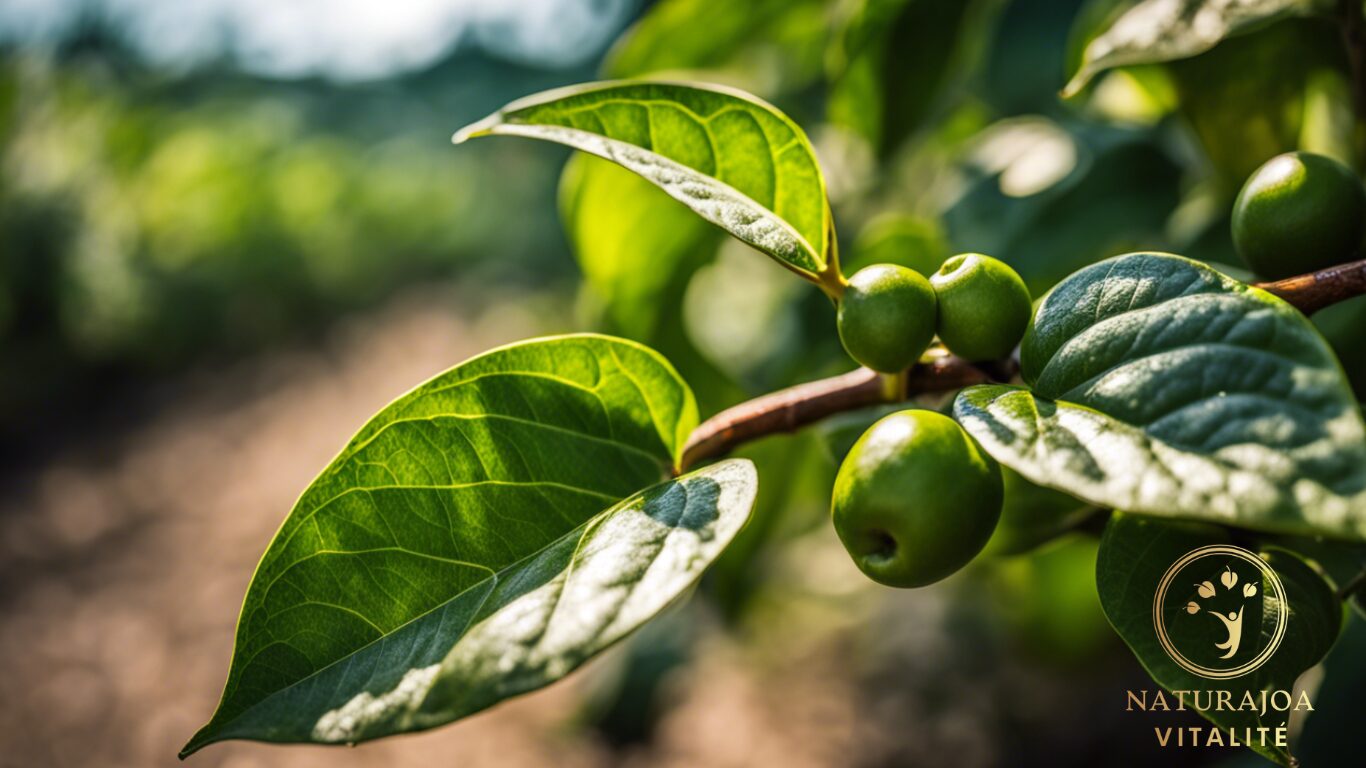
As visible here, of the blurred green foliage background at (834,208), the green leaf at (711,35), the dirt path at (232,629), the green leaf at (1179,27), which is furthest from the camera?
the dirt path at (232,629)

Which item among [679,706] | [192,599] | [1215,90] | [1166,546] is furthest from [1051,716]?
[192,599]

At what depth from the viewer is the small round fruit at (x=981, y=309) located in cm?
43

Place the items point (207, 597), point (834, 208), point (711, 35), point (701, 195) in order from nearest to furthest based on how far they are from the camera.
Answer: point (701, 195), point (711, 35), point (834, 208), point (207, 597)

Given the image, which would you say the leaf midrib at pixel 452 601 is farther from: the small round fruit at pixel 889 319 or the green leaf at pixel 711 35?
the green leaf at pixel 711 35

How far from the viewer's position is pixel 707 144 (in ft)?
1.61

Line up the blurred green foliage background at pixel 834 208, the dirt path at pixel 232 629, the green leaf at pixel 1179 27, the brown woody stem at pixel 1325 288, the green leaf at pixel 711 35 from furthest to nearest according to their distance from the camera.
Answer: the dirt path at pixel 232 629
the green leaf at pixel 711 35
the blurred green foliage background at pixel 834 208
the green leaf at pixel 1179 27
the brown woody stem at pixel 1325 288

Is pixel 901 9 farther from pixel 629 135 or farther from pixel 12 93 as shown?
pixel 12 93

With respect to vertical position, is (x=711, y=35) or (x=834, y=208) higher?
(x=711, y=35)

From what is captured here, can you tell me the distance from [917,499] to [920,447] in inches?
0.9

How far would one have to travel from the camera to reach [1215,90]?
2.25ft

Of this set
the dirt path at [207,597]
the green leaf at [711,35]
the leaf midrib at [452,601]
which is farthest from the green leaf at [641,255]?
the dirt path at [207,597]

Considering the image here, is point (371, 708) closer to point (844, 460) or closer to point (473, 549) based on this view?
point (473, 549)

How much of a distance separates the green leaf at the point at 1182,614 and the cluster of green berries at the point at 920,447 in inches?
2.7

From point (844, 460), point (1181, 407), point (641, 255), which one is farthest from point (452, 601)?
point (641, 255)
